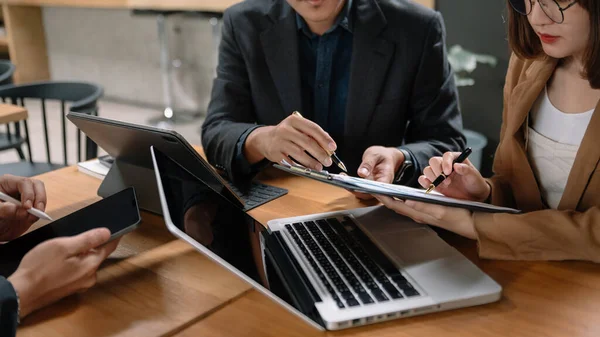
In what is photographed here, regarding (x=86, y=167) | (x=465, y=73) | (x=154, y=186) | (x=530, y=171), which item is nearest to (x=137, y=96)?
(x=465, y=73)

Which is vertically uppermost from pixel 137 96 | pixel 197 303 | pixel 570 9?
pixel 570 9

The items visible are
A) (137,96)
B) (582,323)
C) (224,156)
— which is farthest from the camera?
(137,96)

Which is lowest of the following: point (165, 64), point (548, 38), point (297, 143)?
point (165, 64)

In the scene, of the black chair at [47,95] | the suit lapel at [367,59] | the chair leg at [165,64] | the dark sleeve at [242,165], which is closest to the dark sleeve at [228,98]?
the dark sleeve at [242,165]

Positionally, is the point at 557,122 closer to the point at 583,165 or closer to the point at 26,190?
the point at 583,165

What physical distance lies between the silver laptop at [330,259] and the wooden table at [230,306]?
2 cm

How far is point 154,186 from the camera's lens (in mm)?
1180

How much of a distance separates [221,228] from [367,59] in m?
0.80

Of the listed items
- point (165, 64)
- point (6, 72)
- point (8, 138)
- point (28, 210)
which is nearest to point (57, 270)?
point (28, 210)

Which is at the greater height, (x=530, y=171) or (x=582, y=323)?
(x=530, y=171)

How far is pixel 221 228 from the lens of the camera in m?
0.89

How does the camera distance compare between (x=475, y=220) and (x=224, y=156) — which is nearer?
(x=475, y=220)

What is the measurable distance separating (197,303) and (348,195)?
0.50 meters

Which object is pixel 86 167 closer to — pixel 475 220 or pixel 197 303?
pixel 197 303
